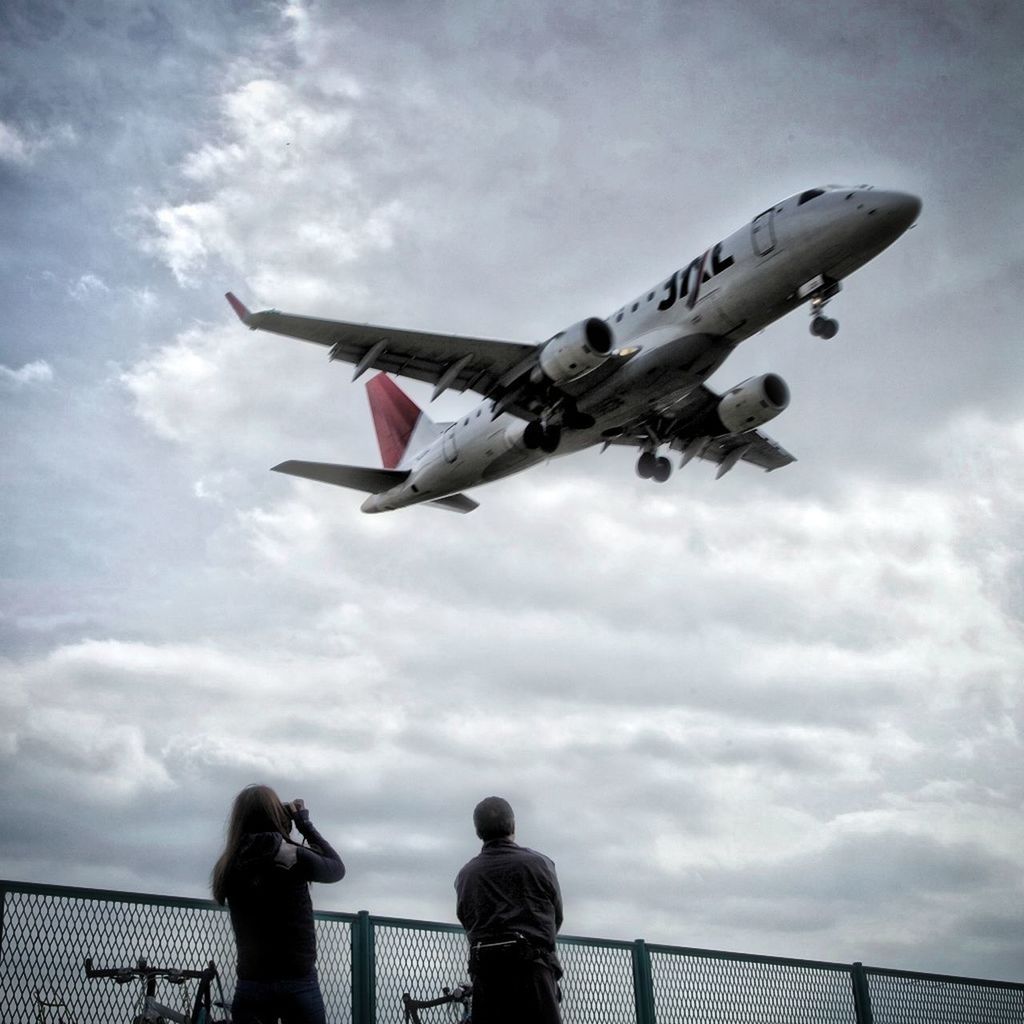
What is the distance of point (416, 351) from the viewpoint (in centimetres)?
2694

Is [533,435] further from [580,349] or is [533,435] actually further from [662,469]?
[662,469]

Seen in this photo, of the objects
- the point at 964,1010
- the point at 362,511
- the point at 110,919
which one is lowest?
the point at 964,1010

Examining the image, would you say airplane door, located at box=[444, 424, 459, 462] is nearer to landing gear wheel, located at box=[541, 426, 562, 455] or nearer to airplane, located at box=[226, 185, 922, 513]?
airplane, located at box=[226, 185, 922, 513]

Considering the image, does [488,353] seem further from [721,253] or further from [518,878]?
[518,878]

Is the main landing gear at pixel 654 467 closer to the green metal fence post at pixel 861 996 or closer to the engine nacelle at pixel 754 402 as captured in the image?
the engine nacelle at pixel 754 402

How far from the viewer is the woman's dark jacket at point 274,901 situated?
5.76 m

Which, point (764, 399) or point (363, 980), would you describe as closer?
point (363, 980)

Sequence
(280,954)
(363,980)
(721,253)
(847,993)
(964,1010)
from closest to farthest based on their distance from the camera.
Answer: (280,954) → (363,980) → (847,993) → (964,1010) → (721,253)

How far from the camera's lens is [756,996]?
987 cm

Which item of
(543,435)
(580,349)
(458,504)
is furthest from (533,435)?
(458,504)

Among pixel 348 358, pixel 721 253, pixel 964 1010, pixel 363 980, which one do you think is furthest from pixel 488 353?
pixel 363 980

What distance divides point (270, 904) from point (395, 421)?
31800 millimetres

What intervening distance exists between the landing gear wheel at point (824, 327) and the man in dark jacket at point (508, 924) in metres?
18.4

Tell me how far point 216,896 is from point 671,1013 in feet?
16.8
